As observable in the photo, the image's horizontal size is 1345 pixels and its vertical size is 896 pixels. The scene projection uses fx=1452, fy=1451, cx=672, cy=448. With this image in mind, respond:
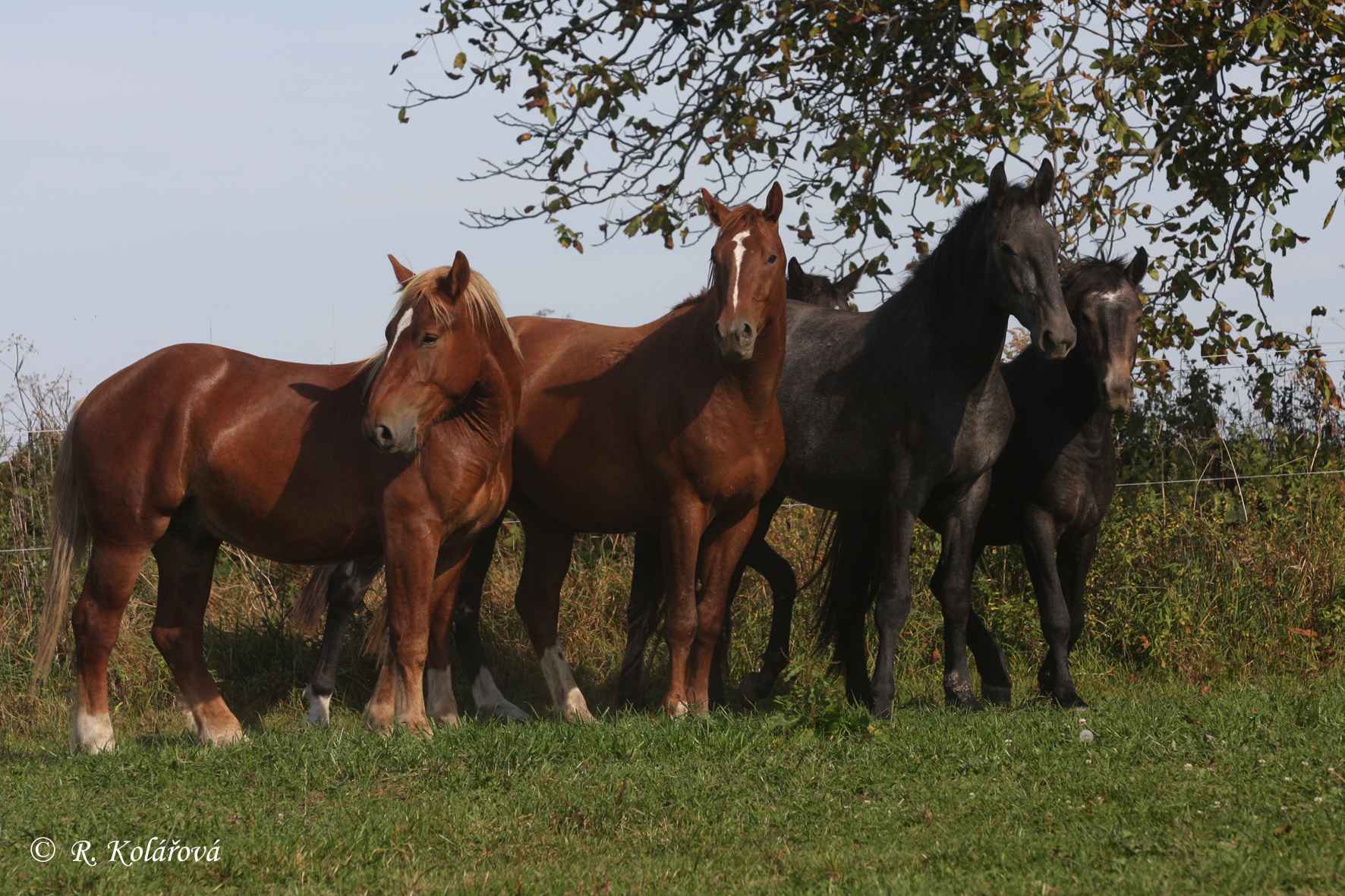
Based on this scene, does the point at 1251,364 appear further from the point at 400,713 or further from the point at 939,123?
the point at 400,713

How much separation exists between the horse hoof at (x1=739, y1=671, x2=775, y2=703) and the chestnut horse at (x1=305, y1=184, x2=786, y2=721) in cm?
96

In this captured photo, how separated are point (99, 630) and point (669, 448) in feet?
9.66

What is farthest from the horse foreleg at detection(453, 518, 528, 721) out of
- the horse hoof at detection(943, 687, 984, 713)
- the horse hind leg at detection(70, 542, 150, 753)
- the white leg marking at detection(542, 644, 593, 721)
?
the horse hoof at detection(943, 687, 984, 713)

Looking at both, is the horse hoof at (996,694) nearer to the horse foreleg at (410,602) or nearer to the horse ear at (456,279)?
the horse foreleg at (410,602)

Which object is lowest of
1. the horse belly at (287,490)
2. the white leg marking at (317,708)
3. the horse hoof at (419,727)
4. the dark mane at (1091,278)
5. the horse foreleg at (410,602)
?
the white leg marking at (317,708)

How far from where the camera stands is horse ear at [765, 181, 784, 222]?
716cm

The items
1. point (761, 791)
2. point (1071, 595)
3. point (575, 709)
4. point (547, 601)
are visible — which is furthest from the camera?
point (547, 601)

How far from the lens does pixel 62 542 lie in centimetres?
736

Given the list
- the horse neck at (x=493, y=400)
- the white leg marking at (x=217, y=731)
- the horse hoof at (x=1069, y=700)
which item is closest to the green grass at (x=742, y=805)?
the white leg marking at (x=217, y=731)

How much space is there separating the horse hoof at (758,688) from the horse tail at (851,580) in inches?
14.1

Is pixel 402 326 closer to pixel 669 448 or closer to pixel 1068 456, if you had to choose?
pixel 669 448

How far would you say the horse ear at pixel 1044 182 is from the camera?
23.8 feet

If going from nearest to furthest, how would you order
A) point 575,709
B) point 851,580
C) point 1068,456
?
point 1068,456 → point 575,709 → point 851,580

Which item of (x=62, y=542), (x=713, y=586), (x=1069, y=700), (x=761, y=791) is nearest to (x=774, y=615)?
(x=713, y=586)
